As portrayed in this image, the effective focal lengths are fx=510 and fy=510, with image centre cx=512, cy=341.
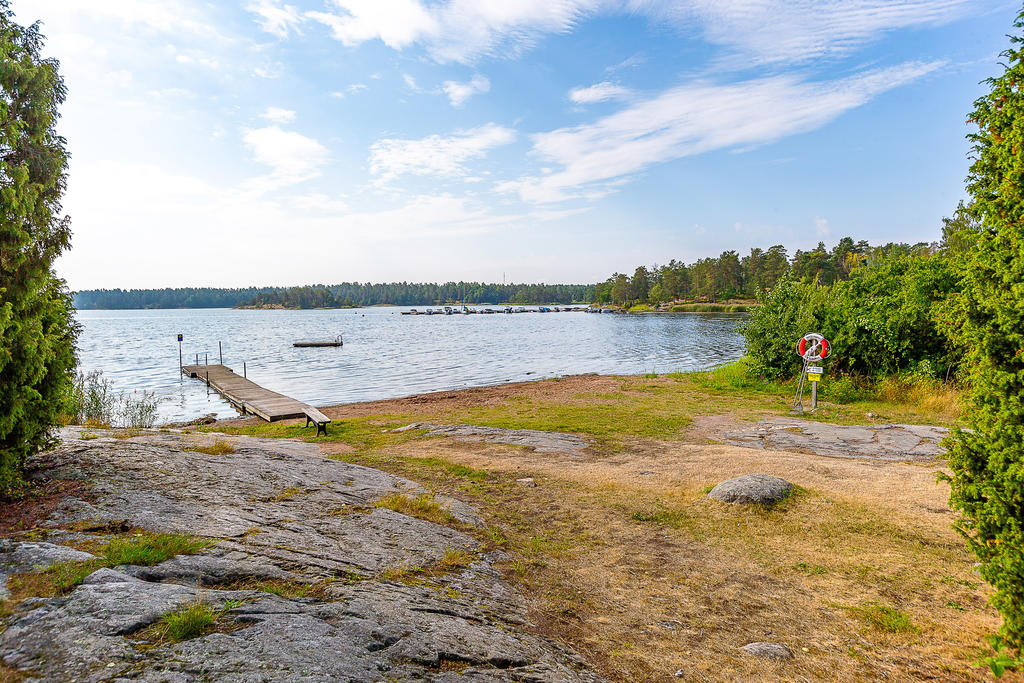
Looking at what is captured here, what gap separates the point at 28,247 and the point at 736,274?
141 metres

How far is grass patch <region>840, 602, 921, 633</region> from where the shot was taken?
461cm

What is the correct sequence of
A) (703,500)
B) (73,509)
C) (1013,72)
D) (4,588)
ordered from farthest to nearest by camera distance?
(703,500), (73,509), (1013,72), (4,588)

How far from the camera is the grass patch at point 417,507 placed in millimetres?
6479

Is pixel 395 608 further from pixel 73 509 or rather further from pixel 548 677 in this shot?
pixel 73 509

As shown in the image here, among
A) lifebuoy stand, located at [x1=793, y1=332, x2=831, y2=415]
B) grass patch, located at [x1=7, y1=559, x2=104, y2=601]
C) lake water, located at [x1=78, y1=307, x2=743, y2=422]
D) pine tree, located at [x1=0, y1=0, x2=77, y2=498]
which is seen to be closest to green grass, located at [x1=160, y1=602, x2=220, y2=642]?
A: grass patch, located at [x1=7, y1=559, x2=104, y2=601]

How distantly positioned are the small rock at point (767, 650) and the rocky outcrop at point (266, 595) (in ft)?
4.88

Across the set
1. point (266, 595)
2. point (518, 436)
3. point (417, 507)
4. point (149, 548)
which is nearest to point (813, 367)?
point (518, 436)

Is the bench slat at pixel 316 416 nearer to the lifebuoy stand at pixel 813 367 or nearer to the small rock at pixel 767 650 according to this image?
the small rock at pixel 767 650

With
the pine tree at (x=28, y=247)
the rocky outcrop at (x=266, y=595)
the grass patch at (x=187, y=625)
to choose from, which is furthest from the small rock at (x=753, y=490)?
the pine tree at (x=28, y=247)

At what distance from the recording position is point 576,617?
4.77 metres

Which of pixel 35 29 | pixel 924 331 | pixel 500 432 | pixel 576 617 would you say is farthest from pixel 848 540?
pixel 924 331

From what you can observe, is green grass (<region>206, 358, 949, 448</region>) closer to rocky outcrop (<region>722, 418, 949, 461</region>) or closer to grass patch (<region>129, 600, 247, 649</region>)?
Result: rocky outcrop (<region>722, 418, 949, 461</region>)

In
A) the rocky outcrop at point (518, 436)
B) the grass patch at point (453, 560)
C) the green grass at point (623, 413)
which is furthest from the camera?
the green grass at point (623, 413)

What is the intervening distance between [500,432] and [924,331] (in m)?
15.0
